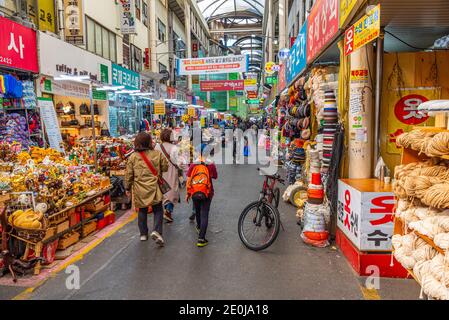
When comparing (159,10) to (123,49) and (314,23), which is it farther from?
(314,23)

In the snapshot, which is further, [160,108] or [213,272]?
[160,108]

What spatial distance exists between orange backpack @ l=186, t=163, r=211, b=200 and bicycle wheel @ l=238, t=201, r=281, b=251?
0.74m

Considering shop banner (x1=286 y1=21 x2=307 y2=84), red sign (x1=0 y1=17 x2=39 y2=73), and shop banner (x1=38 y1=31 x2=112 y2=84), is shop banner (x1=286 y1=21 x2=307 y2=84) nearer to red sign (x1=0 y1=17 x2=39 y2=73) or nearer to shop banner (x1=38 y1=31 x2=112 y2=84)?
shop banner (x1=38 y1=31 x2=112 y2=84)

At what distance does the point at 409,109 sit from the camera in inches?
239

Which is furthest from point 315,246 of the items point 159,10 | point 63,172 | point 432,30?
point 159,10

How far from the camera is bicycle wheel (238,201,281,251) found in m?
5.90

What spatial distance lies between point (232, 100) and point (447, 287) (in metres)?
47.9

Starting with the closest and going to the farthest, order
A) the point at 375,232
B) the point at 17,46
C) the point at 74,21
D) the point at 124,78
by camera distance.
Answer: the point at 375,232 → the point at 17,46 → the point at 74,21 → the point at 124,78

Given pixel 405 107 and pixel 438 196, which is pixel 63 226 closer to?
pixel 438 196

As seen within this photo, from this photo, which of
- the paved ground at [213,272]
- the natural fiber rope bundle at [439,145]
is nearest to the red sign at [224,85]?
the paved ground at [213,272]

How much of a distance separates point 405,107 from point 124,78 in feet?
51.7

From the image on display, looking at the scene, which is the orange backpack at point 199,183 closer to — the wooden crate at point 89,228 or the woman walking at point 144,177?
the woman walking at point 144,177

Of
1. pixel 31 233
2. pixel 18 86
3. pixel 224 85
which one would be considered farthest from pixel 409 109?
pixel 224 85

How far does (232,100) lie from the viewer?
49.8 metres
